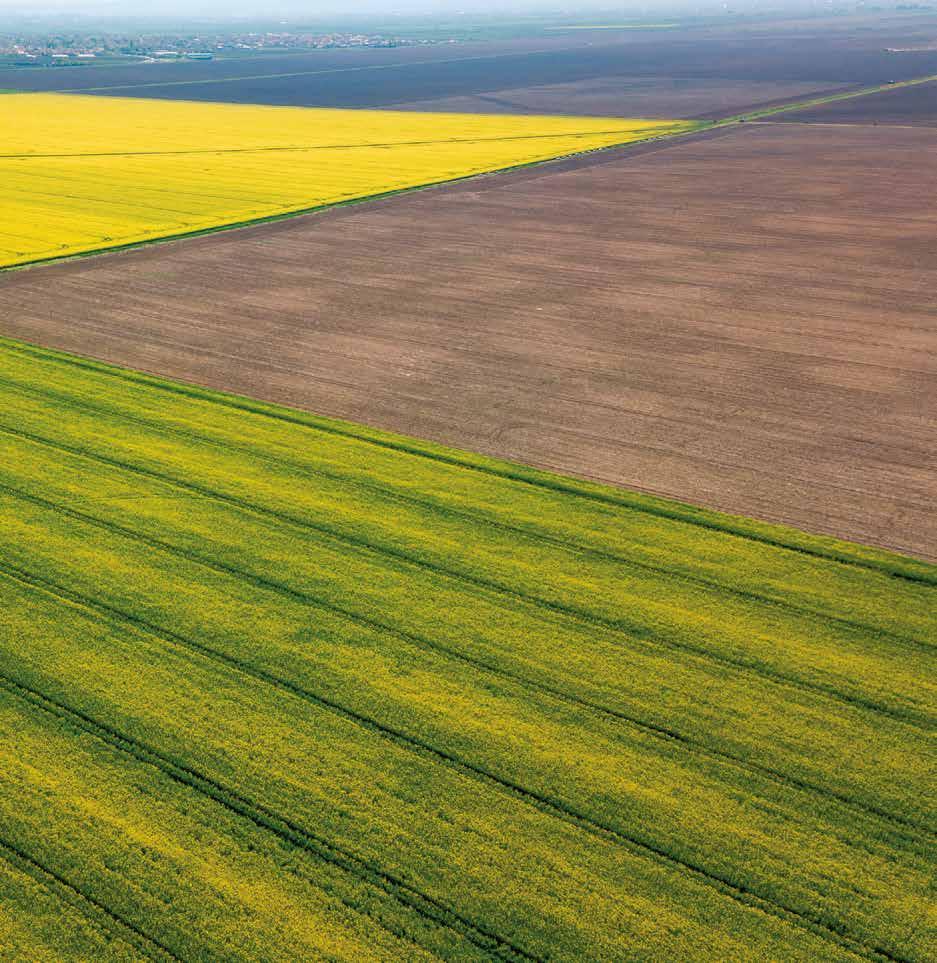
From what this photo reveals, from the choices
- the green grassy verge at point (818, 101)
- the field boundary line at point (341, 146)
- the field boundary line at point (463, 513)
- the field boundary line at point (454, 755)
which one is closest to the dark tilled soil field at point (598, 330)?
the field boundary line at point (463, 513)

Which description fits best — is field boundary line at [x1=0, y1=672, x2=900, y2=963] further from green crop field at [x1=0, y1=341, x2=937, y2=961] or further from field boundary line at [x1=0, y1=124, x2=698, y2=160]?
field boundary line at [x1=0, y1=124, x2=698, y2=160]

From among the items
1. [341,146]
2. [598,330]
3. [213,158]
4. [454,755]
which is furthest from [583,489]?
[341,146]

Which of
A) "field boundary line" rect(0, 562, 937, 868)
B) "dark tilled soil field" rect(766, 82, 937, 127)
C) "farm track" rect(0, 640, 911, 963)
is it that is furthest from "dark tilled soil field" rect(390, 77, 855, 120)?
"farm track" rect(0, 640, 911, 963)

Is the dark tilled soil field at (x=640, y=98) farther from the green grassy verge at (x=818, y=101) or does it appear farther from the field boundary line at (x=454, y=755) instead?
the field boundary line at (x=454, y=755)

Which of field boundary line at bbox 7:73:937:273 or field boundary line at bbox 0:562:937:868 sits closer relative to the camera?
field boundary line at bbox 0:562:937:868

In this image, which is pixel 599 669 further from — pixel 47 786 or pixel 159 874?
pixel 47 786

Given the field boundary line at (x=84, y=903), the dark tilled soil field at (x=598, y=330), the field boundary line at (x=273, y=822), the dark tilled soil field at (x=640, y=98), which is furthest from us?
the dark tilled soil field at (x=640, y=98)
